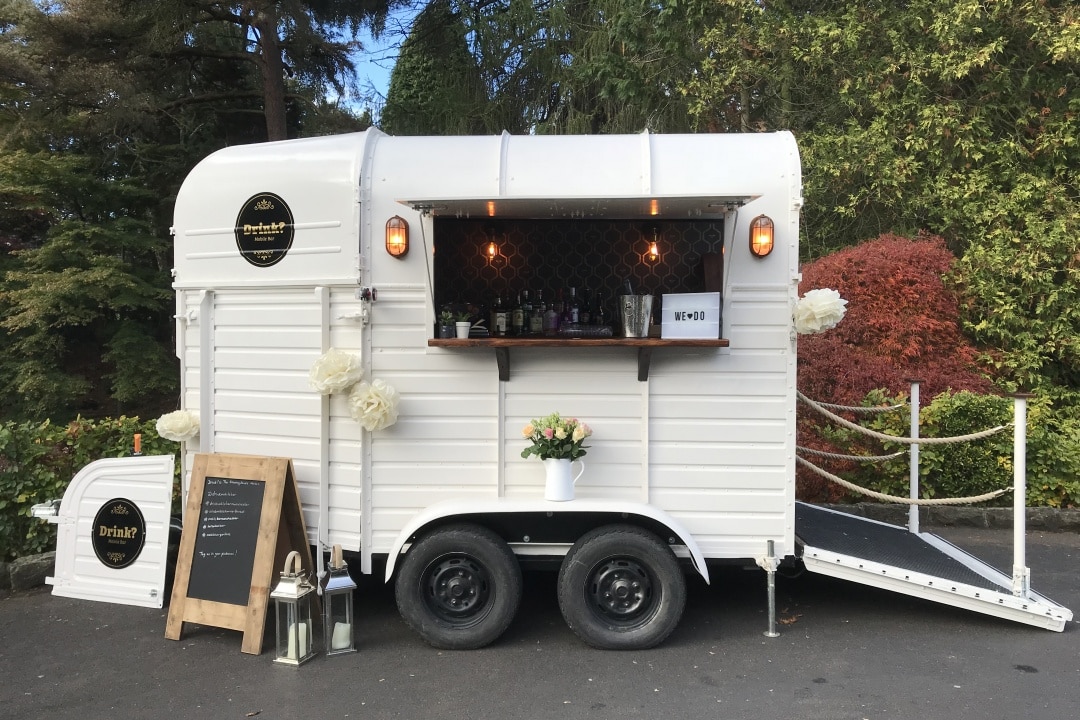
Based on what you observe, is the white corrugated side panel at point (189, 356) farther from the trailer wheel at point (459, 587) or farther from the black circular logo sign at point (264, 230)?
the trailer wheel at point (459, 587)

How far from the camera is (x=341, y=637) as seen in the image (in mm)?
4062

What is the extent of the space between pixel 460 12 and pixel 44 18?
6083 millimetres

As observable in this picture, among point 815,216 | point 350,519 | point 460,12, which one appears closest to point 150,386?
point 460,12

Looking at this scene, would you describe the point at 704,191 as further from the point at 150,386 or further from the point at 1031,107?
the point at 150,386

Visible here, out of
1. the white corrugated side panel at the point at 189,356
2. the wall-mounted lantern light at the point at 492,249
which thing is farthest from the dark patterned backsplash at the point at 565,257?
the white corrugated side panel at the point at 189,356

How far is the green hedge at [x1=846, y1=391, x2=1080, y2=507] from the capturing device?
654 centimetres

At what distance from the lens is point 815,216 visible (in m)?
10.9

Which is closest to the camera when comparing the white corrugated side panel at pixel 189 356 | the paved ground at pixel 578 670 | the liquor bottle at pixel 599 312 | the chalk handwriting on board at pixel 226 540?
the paved ground at pixel 578 670

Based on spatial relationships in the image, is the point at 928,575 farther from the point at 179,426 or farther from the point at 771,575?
the point at 179,426

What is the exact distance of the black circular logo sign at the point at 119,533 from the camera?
4586 millimetres

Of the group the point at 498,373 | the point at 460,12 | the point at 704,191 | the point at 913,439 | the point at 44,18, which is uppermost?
the point at 460,12

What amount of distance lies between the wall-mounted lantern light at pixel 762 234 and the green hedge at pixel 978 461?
3.47m

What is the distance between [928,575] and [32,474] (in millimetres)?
6141

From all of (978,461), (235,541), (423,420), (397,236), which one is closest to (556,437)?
(423,420)
